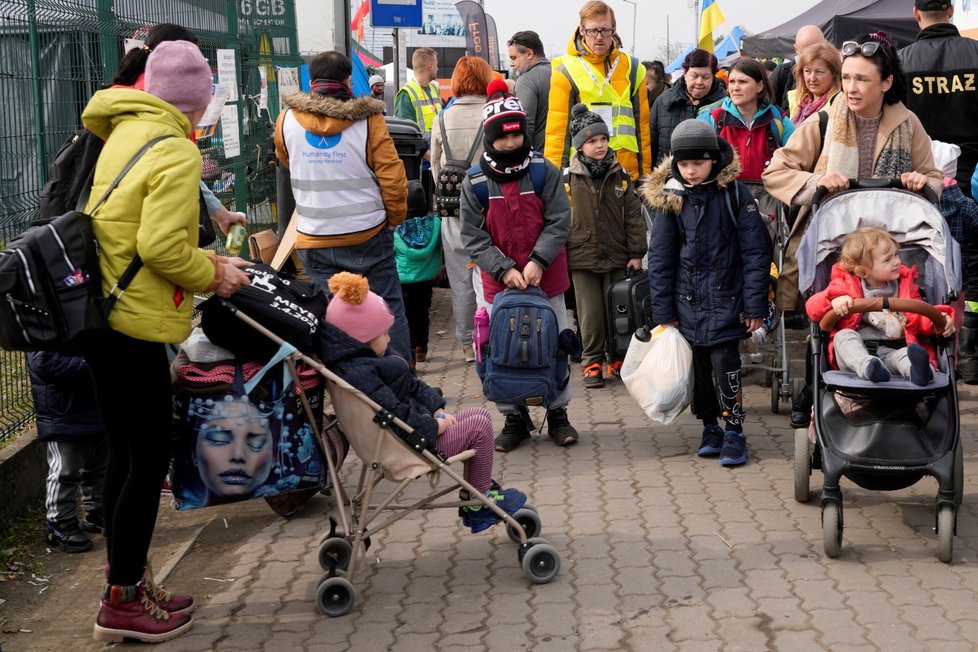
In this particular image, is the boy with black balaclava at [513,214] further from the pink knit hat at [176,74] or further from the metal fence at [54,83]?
the pink knit hat at [176,74]

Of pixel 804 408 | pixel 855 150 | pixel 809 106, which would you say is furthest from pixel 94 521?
pixel 809 106

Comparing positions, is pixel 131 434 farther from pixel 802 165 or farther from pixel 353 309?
pixel 802 165

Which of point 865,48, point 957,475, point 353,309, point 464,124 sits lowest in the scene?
point 957,475

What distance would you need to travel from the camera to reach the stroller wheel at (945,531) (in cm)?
483

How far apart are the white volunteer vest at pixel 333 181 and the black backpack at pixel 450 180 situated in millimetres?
1406

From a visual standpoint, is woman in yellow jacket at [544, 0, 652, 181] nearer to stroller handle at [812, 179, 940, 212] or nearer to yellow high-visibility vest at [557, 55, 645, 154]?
yellow high-visibility vest at [557, 55, 645, 154]

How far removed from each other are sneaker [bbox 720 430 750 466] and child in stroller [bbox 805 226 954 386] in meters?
1.21

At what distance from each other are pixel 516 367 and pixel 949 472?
2397 millimetres

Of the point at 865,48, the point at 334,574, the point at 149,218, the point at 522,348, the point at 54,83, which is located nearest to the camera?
the point at 149,218

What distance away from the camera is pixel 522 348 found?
6.47m

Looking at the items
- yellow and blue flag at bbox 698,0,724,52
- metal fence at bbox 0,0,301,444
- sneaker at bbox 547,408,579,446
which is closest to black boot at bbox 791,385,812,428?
sneaker at bbox 547,408,579,446

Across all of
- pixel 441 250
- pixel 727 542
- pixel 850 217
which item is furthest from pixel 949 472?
pixel 441 250

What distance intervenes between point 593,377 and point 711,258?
2139 mm

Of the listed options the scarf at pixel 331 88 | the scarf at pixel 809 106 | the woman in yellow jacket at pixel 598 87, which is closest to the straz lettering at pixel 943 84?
the scarf at pixel 809 106
